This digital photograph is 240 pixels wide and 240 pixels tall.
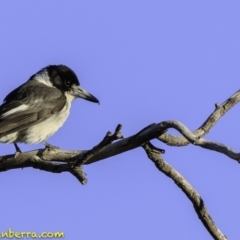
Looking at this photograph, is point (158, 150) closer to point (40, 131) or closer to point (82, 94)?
point (40, 131)

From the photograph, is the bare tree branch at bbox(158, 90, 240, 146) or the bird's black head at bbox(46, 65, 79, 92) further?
the bird's black head at bbox(46, 65, 79, 92)

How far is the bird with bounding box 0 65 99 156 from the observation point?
21.8 feet

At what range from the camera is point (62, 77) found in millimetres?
7805

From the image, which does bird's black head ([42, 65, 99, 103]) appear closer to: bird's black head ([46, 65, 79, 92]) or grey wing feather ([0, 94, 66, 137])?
bird's black head ([46, 65, 79, 92])

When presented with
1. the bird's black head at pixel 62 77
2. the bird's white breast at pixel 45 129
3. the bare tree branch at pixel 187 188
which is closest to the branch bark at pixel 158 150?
the bare tree branch at pixel 187 188

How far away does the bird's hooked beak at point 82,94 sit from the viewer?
762cm

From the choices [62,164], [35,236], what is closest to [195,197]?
[62,164]

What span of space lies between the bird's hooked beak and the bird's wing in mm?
246

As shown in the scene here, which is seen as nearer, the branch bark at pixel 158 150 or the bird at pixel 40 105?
the branch bark at pixel 158 150

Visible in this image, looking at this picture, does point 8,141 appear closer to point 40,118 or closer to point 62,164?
point 40,118

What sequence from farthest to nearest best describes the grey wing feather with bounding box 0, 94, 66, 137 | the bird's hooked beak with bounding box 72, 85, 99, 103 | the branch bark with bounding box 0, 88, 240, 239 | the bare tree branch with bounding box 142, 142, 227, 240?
1. the bird's hooked beak with bounding box 72, 85, 99, 103
2. the grey wing feather with bounding box 0, 94, 66, 137
3. the bare tree branch with bounding box 142, 142, 227, 240
4. the branch bark with bounding box 0, 88, 240, 239

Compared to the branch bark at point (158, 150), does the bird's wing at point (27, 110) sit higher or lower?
higher

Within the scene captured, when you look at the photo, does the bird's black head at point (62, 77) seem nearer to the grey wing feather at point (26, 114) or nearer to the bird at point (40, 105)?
the bird at point (40, 105)

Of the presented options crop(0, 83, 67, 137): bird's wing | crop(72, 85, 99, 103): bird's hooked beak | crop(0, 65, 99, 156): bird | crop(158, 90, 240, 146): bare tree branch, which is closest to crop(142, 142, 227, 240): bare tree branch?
crop(158, 90, 240, 146): bare tree branch
